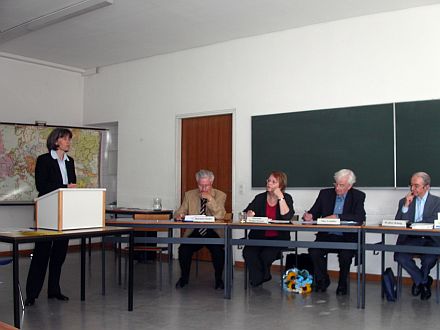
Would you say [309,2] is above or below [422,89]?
above

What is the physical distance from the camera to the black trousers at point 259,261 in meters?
5.05

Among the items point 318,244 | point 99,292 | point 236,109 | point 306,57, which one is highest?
point 306,57

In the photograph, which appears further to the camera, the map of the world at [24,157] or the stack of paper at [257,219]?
the map of the world at [24,157]

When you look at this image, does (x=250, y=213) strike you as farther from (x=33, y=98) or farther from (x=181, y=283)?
(x=33, y=98)

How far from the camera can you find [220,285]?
16.9 ft

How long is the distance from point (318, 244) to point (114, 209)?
3.51 m

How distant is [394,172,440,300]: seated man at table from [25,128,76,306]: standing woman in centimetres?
295

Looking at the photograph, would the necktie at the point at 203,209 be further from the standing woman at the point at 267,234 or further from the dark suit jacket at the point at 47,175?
the dark suit jacket at the point at 47,175

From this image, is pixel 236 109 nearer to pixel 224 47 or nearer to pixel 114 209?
pixel 224 47

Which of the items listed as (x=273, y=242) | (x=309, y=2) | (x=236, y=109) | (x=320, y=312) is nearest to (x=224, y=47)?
(x=236, y=109)

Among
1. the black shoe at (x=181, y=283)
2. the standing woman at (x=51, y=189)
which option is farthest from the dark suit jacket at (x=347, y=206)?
the standing woman at (x=51, y=189)

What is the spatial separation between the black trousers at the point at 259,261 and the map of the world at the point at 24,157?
3.64m

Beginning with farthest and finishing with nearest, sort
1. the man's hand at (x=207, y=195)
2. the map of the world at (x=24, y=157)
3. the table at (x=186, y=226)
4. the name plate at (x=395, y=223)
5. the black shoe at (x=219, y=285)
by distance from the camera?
1. the map of the world at (x=24, y=157)
2. the man's hand at (x=207, y=195)
3. the black shoe at (x=219, y=285)
4. the table at (x=186, y=226)
5. the name plate at (x=395, y=223)

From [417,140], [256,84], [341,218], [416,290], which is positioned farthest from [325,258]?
[256,84]
